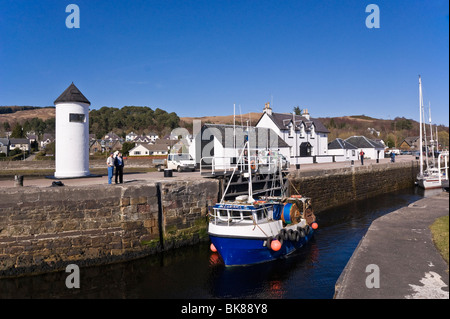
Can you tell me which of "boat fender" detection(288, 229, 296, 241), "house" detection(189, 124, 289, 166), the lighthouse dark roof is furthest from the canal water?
"house" detection(189, 124, 289, 166)

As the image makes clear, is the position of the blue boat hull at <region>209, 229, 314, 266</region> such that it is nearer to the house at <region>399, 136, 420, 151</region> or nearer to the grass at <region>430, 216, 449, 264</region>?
the grass at <region>430, 216, 449, 264</region>

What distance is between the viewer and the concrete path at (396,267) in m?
7.38

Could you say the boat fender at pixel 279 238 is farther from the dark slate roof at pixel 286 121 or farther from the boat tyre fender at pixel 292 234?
the dark slate roof at pixel 286 121

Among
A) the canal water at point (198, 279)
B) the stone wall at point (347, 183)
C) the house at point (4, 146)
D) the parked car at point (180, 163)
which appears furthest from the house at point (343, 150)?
the house at point (4, 146)

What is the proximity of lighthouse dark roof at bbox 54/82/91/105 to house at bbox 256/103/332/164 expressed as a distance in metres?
26.8

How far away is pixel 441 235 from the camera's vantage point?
1136 centimetres

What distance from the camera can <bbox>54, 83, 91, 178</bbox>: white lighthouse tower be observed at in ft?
61.5

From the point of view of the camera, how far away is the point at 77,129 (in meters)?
18.9

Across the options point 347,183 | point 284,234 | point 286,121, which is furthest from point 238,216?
point 286,121

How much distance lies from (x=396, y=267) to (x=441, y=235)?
3.88 metres

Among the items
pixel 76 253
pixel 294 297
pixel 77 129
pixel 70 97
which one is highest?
pixel 70 97

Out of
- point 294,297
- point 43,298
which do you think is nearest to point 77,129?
point 43,298
